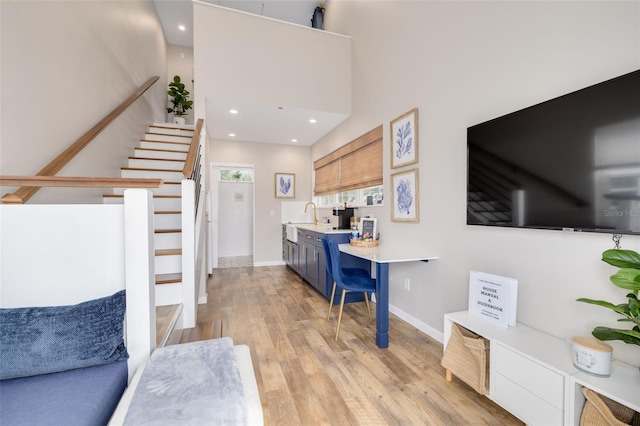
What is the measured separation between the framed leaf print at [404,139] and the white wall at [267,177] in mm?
3216

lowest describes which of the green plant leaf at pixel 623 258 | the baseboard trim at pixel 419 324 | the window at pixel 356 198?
the baseboard trim at pixel 419 324

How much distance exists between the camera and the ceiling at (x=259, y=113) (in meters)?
4.04

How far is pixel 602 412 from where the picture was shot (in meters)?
1.14

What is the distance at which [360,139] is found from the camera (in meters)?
3.90

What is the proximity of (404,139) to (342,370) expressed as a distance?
7.51ft

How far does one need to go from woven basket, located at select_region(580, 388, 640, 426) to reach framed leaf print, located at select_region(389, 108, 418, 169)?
6.84ft

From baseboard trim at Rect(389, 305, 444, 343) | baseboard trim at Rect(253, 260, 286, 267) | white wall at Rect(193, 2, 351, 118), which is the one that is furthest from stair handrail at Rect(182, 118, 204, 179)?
baseboard trim at Rect(253, 260, 286, 267)

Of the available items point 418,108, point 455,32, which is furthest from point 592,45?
point 418,108

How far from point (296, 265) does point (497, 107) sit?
3816 mm

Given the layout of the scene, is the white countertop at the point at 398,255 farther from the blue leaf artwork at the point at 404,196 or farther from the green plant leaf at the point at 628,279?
the green plant leaf at the point at 628,279

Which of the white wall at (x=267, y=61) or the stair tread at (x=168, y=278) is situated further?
the white wall at (x=267, y=61)

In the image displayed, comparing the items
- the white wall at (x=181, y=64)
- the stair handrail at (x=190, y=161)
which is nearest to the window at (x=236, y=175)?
the white wall at (x=181, y=64)

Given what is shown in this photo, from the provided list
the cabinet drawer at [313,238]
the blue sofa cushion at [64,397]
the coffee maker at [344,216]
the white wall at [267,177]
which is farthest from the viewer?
the white wall at [267,177]

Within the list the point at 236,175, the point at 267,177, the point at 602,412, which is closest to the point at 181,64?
the point at 236,175
